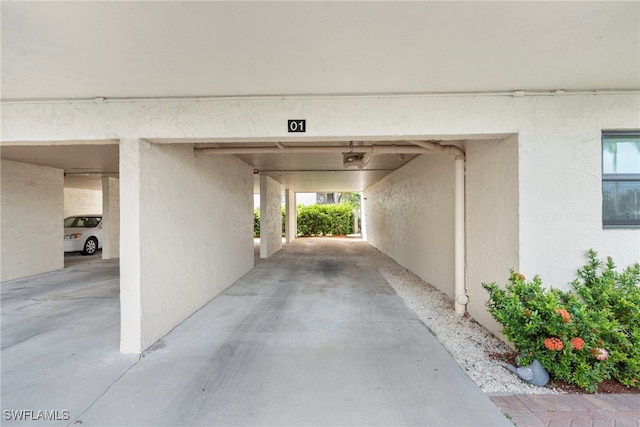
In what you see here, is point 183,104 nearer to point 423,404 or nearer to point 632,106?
point 423,404

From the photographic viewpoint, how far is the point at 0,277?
21.9 ft

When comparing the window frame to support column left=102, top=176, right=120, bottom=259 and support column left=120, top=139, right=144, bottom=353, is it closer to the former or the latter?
support column left=120, top=139, right=144, bottom=353

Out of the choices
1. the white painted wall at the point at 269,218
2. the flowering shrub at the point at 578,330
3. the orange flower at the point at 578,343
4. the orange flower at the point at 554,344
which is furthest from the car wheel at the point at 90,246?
the orange flower at the point at 578,343

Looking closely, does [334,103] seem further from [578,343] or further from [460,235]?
[578,343]

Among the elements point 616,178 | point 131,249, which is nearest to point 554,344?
point 616,178

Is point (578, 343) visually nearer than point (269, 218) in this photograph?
Yes

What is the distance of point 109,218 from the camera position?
34.0 ft

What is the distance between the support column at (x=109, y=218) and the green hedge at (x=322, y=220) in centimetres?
1034

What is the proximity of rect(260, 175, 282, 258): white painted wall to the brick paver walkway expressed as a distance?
8.77 metres

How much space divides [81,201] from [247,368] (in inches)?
552

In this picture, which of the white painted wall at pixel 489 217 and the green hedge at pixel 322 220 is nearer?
the white painted wall at pixel 489 217

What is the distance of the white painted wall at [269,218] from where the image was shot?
1065cm

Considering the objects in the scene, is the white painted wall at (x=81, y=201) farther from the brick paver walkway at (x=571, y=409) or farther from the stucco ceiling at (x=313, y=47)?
the brick paver walkway at (x=571, y=409)

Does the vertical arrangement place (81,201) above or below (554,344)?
above
